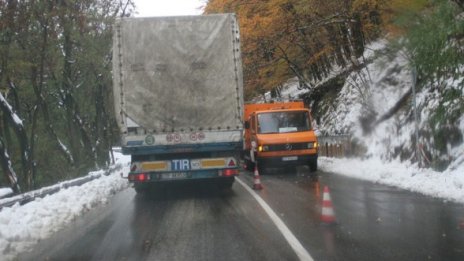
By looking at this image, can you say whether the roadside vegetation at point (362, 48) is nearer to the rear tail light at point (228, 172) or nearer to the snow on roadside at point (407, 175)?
the snow on roadside at point (407, 175)

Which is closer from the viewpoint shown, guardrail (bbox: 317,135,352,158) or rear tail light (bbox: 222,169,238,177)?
rear tail light (bbox: 222,169,238,177)

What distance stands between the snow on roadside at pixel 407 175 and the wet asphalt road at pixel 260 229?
552 mm

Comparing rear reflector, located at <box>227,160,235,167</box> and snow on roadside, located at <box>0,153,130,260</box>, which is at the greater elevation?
rear reflector, located at <box>227,160,235,167</box>

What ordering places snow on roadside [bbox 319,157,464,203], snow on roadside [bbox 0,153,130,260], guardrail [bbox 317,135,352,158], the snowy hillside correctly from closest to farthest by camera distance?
snow on roadside [bbox 0,153,130,260]
snow on roadside [bbox 319,157,464,203]
the snowy hillside
guardrail [bbox 317,135,352,158]

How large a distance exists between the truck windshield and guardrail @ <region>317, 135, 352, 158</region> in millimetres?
3407

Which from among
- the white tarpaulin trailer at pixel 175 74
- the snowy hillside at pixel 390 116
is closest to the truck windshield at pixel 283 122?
the snowy hillside at pixel 390 116

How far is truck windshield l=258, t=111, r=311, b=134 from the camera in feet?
69.1

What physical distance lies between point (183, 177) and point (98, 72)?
19.1 meters

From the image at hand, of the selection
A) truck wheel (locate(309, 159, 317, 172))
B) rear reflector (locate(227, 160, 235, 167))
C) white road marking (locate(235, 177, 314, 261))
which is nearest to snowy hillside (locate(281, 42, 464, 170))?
truck wheel (locate(309, 159, 317, 172))

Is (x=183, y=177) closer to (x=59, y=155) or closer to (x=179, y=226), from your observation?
(x=179, y=226)

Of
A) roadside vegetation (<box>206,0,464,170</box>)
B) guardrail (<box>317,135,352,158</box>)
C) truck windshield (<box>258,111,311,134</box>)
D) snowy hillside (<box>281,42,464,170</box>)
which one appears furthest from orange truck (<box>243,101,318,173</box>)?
guardrail (<box>317,135,352,158</box>)

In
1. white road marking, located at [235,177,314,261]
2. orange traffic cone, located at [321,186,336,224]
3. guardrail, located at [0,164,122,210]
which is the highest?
guardrail, located at [0,164,122,210]

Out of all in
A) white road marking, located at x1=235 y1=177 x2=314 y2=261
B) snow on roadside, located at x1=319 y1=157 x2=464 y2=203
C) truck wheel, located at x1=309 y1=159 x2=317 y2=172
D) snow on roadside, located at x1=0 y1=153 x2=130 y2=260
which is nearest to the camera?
white road marking, located at x1=235 y1=177 x2=314 y2=261

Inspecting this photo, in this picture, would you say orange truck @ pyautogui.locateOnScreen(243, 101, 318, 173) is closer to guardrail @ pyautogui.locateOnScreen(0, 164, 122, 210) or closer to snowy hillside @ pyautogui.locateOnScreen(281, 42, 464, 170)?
snowy hillside @ pyautogui.locateOnScreen(281, 42, 464, 170)
